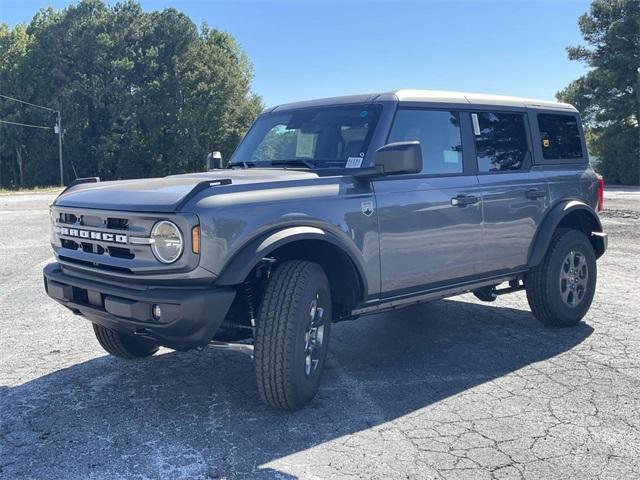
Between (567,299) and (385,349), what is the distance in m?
1.90

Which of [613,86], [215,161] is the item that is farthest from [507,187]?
[613,86]

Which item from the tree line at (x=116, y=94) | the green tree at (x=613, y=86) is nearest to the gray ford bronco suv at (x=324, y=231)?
the green tree at (x=613, y=86)

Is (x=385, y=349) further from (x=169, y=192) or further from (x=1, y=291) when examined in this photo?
(x=1, y=291)

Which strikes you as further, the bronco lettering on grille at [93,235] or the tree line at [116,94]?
the tree line at [116,94]

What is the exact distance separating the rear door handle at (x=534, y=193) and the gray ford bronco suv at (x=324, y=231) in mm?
19

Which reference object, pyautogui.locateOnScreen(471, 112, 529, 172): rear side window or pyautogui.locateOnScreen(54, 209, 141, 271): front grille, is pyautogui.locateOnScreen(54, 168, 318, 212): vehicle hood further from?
pyautogui.locateOnScreen(471, 112, 529, 172): rear side window

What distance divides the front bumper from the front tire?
308mm

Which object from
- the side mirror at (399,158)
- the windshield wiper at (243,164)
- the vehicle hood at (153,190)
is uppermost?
the windshield wiper at (243,164)

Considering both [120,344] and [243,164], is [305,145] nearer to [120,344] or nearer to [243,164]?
[243,164]

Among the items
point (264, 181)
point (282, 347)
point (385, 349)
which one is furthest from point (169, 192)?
point (385, 349)

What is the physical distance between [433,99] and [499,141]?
860mm

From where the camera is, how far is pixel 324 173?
421 centimetres

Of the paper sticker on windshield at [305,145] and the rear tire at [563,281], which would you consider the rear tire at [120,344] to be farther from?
the rear tire at [563,281]

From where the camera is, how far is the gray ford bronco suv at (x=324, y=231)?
3.40 meters
